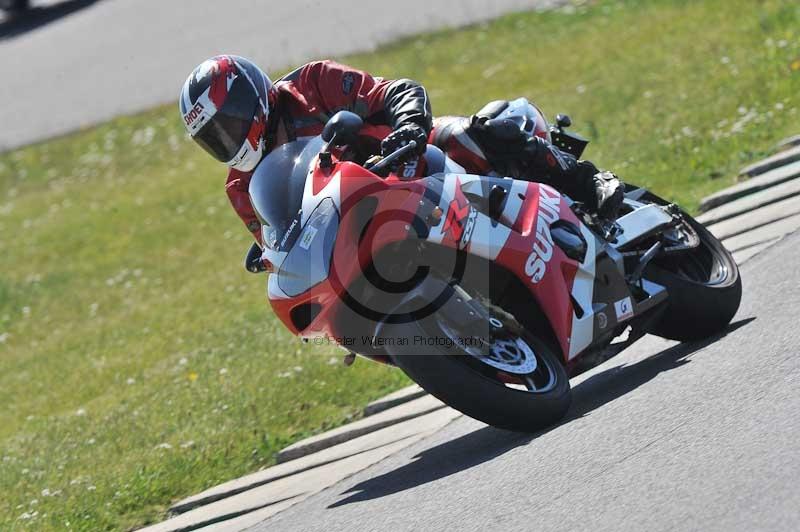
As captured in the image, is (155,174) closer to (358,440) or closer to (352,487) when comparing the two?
(358,440)

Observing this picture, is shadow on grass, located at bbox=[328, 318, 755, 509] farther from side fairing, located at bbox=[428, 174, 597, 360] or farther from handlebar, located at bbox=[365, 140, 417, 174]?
handlebar, located at bbox=[365, 140, 417, 174]

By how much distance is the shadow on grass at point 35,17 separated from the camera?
24781 millimetres

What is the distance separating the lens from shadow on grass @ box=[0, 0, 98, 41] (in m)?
24.8

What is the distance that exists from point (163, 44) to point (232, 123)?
15195 millimetres

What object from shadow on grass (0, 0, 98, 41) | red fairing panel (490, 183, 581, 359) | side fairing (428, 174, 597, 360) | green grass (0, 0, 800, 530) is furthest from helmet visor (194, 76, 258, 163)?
shadow on grass (0, 0, 98, 41)

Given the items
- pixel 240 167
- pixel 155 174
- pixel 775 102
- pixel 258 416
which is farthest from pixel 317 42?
pixel 240 167

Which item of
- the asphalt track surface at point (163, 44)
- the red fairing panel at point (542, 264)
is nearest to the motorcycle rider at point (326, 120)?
the red fairing panel at point (542, 264)

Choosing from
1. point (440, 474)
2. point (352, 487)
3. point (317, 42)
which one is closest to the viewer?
point (440, 474)

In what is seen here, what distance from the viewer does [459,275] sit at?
5.74m

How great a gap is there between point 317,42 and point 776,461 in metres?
14.9

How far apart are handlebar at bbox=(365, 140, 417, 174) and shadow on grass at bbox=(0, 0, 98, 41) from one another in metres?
20.4

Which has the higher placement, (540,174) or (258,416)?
(540,174)

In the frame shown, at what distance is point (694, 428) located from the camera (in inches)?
189

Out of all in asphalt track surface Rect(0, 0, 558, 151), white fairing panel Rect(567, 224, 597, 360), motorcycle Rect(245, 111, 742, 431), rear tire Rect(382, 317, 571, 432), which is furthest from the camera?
asphalt track surface Rect(0, 0, 558, 151)
